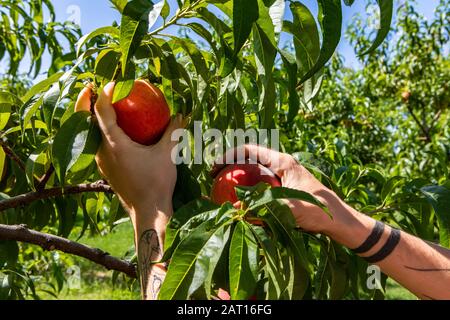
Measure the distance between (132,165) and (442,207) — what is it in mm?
500

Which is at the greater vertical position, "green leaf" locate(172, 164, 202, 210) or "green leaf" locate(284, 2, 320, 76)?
"green leaf" locate(284, 2, 320, 76)

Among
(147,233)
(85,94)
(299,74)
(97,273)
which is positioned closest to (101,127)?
(85,94)

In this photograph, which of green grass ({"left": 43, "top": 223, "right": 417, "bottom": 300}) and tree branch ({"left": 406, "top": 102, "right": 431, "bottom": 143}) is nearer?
tree branch ({"left": 406, "top": 102, "right": 431, "bottom": 143})

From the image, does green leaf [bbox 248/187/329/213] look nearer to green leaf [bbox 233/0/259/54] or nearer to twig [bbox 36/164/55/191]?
green leaf [bbox 233/0/259/54]

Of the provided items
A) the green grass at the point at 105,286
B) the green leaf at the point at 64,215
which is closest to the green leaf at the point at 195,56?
the green leaf at the point at 64,215

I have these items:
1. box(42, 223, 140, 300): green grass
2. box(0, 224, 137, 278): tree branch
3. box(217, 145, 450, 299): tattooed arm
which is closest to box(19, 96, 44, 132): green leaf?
box(0, 224, 137, 278): tree branch

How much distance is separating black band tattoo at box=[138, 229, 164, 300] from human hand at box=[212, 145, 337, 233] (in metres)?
0.17

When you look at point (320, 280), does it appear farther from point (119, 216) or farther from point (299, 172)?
point (119, 216)

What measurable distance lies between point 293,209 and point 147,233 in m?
0.24

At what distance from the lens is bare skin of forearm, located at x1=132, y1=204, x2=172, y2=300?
2.84 feet

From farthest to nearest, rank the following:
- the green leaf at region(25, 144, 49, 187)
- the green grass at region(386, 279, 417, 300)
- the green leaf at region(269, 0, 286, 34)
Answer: the green grass at region(386, 279, 417, 300) → the green leaf at region(25, 144, 49, 187) → the green leaf at region(269, 0, 286, 34)

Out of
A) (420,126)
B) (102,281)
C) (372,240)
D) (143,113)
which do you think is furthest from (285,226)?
(102,281)

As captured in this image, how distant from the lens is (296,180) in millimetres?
860

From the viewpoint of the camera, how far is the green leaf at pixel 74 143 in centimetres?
81
